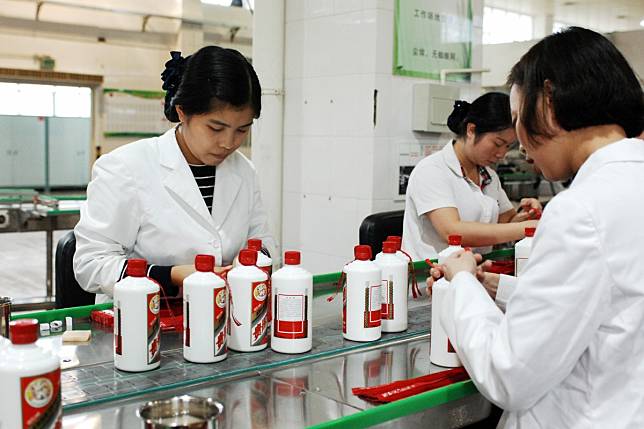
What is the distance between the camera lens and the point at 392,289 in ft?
6.11

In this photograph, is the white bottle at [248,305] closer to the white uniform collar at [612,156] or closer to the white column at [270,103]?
the white uniform collar at [612,156]

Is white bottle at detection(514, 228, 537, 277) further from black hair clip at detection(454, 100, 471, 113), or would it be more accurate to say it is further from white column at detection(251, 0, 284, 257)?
white column at detection(251, 0, 284, 257)

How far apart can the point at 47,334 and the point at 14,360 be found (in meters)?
0.75

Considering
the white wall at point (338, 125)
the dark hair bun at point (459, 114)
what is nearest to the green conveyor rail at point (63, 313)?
the dark hair bun at point (459, 114)

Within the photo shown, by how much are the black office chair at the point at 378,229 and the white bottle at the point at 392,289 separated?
124cm

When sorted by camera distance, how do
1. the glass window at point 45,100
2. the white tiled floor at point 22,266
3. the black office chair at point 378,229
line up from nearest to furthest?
the black office chair at point 378,229 → the white tiled floor at point 22,266 → the glass window at point 45,100

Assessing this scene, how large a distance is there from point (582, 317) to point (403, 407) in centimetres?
40

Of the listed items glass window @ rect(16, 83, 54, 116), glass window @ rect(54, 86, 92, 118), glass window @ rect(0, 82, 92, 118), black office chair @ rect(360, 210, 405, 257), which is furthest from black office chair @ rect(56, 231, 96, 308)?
glass window @ rect(54, 86, 92, 118)

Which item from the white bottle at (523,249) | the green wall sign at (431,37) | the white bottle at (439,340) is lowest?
the white bottle at (439,340)

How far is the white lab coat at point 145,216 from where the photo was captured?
208cm

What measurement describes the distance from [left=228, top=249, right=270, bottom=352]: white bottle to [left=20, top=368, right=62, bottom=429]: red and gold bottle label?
59 centimetres

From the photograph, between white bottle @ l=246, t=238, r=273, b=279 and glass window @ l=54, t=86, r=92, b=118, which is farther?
glass window @ l=54, t=86, r=92, b=118

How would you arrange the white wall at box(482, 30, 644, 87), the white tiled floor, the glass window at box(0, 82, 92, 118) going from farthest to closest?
1. the glass window at box(0, 82, 92, 118)
2. the white tiled floor
3. the white wall at box(482, 30, 644, 87)

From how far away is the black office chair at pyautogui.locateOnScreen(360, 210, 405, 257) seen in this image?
3193 mm
